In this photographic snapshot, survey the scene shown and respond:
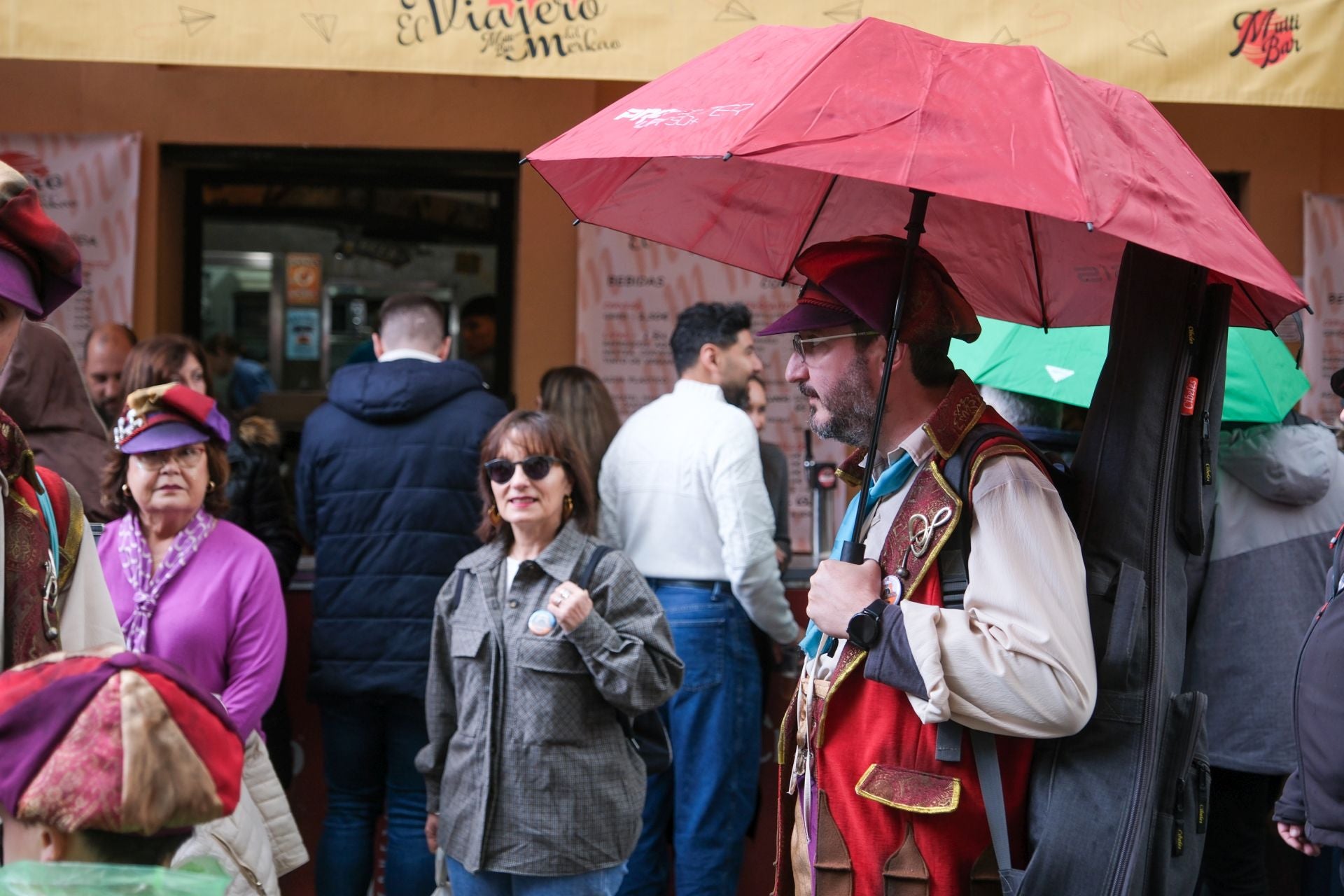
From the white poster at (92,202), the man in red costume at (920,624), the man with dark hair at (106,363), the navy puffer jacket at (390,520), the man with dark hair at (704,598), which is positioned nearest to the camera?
the man in red costume at (920,624)

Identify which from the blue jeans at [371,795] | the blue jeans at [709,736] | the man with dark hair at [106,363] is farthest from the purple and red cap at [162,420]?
the blue jeans at [709,736]

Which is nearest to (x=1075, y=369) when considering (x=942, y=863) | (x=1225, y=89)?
(x=1225, y=89)

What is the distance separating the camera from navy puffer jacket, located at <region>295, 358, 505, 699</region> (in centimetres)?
464

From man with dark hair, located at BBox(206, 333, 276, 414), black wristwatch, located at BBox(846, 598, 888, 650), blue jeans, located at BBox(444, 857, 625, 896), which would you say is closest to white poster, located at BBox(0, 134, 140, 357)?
man with dark hair, located at BBox(206, 333, 276, 414)

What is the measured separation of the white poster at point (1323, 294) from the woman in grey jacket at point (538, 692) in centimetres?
432

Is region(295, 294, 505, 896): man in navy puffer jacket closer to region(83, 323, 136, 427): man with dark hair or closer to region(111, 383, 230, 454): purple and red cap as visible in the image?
region(111, 383, 230, 454): purple and red cap

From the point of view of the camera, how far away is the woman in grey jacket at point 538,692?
12.5 ft

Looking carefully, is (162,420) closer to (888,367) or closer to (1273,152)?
(888,367)

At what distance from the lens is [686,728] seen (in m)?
4.81

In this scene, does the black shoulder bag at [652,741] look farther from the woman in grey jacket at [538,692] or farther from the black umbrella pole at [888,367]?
the black umbrella pole at [888,367]

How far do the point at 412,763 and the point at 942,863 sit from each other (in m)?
2.67

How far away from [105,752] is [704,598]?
353 centimetres

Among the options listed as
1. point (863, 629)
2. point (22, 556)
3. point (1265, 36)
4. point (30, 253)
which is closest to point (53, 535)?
point (22, 556)

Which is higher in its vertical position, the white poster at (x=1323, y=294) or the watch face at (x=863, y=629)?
the white poster at (x=1323, y=294)
